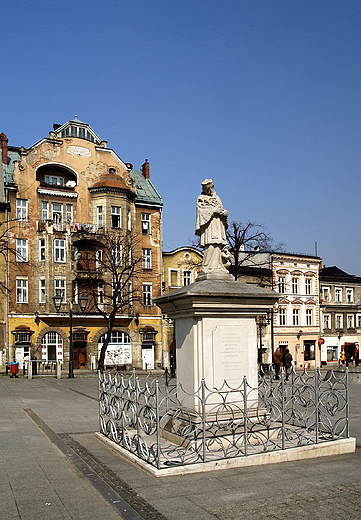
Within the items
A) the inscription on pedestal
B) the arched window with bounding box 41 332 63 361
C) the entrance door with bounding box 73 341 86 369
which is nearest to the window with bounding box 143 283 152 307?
the entrance door with bounding box 73 341 86 369

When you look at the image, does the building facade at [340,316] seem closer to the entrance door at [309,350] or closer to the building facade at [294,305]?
the entrance door at [309,350]

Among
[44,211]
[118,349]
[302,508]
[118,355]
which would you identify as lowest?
[118,355]

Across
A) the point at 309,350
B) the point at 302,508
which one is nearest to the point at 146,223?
the point at 309,350

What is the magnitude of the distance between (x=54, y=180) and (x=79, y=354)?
14.6 metres

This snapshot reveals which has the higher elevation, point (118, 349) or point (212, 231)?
point (212, 231)

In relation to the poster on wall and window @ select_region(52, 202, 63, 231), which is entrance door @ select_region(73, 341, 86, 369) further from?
window @ select_region(52, 202, 63, 231)

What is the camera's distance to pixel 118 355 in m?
42.3

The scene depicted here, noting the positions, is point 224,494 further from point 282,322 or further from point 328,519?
point 282,322

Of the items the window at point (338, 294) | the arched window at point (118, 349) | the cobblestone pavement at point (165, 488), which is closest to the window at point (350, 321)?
the window at point (338, 294)

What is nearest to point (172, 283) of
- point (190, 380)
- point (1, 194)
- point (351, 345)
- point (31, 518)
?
point (1, 194)

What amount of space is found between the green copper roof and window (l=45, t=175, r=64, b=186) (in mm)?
6881

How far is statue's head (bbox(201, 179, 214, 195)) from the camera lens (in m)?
9.34

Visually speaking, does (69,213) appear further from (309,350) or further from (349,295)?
(349,295)

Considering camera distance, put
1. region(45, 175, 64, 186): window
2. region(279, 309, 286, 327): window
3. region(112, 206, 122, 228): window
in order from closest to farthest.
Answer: region(45, 175, 64, 186): window, region(112, 206, 122, 228): window, region(279, 309, 286, 327): window
